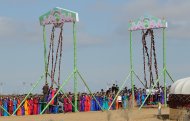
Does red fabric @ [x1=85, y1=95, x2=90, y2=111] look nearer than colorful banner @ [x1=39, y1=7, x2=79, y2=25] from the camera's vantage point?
No

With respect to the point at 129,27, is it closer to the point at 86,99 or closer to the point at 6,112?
the point at 86,99

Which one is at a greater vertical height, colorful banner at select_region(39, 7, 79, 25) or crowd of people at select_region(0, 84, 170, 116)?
colorful banner at select_region(39, 7, 79, 25)

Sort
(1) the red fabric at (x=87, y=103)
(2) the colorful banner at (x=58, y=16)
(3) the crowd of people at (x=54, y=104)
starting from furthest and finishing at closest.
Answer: (1) the red fabric at (x=87, y=103) → (3) the crowd of people at (x=54, y=104) → (2) the colorful banner at (x=58, y=16)

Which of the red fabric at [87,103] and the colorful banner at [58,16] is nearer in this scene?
the colorful banner at [58,16]

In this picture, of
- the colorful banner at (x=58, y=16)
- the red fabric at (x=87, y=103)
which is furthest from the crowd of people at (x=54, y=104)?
the colorful banner at (x=58, y=16)

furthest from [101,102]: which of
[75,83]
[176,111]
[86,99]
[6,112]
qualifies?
[176,111]

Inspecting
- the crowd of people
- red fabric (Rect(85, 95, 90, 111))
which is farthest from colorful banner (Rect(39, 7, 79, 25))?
red fabric (Rect(85, 95, 90, 111))

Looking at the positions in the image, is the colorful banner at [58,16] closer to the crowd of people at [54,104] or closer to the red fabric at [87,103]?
the crowd of people at [54,104]

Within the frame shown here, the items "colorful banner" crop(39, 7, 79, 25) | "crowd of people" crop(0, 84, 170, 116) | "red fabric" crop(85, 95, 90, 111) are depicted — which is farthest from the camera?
"red fabric" crop(85, 95, 90, 111)

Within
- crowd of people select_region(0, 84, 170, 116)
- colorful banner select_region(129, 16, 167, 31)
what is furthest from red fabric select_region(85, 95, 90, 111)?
colorful banner select_region(129, 16, 167, 31)

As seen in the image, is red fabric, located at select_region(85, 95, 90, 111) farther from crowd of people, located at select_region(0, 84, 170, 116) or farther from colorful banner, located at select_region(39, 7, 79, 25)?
colorful banner, located at select_region(39, 7, 79, 25)

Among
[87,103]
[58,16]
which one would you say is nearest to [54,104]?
[87,103]

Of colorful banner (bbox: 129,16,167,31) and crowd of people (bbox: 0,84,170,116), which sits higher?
colorful banner (bbox: 129,16,167,31)

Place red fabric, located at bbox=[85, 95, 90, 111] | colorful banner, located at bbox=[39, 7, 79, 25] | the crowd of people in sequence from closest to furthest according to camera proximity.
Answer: colorful banner, located at bbox=[39, 7, 79, 25] < the crowd of people < red fabric, located at bbox=[85, 95, 90, 111]
